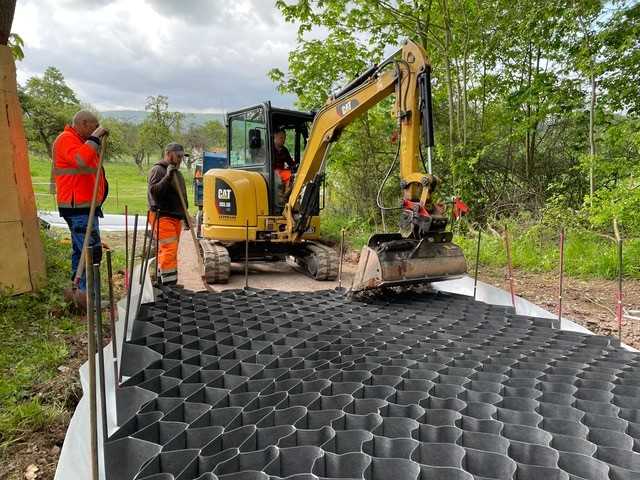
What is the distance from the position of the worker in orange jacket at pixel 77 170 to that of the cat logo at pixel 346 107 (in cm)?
256

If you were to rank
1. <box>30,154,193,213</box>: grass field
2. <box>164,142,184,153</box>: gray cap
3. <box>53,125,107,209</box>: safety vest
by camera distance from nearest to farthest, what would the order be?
1. <box>53,125,107,209</box>: safety vest
2. <box>164,142,184,153</box>: gray cap
3. <box>30,154,193,213</box>: grass field

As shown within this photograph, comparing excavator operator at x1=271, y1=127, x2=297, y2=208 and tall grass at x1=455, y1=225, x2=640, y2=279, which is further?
excavator operator at x1=271, y1=127, x2=297, y2=208

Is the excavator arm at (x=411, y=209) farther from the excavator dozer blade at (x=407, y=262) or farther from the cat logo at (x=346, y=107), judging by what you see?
the cat logo at (x=346, y=107)

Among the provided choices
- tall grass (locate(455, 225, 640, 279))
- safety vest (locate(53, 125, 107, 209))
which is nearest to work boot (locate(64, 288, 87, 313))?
safety vest (locate(53, 125, 107, 209))

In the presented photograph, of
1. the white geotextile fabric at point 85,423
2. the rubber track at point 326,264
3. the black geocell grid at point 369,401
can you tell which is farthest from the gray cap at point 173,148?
the rubber track at point 326,264

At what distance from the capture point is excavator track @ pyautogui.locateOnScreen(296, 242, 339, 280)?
6.15m

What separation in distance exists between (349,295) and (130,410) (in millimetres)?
2521

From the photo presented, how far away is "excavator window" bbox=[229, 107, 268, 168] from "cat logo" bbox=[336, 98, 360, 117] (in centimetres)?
138

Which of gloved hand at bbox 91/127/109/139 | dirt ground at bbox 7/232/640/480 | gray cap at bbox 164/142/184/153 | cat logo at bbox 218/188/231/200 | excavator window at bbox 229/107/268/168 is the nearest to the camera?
dirt ground at bbox 7/232/640/480

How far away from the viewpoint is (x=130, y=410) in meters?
2.17

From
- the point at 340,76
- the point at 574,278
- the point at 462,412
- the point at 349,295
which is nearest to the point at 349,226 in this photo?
the point at 340,76

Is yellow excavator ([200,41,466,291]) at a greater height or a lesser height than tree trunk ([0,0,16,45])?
lesser

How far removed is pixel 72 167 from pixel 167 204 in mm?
1292

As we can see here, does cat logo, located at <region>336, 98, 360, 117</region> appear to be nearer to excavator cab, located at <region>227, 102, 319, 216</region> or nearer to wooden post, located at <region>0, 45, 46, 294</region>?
excavator cab, located at <region>227, 102, 319, 216</region>
